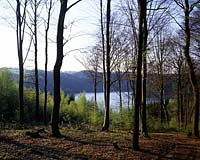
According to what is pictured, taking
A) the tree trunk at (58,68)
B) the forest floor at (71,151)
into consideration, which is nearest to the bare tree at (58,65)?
the tree trunk at (58,68)

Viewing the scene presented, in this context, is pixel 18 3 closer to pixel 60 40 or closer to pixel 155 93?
pixel 60 40

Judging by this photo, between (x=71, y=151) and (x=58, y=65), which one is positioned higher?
(x=58, y=65)

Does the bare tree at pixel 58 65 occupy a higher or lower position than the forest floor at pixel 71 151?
higher

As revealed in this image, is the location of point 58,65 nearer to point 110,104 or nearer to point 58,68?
point 58,68

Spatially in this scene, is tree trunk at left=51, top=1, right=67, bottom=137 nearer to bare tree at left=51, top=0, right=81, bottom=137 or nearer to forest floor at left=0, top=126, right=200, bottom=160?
bare tree at left=51, top=0, right=81, bottom=137

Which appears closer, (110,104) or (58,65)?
(58,65)

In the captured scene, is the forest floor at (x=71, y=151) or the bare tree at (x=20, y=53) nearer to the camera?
the forest floor at (x=71, y=151)

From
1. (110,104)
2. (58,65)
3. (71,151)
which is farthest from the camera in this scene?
(110,104)

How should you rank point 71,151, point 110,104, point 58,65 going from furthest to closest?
point 110,104, point 58,65, point 71,151

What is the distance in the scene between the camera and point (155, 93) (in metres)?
40.3

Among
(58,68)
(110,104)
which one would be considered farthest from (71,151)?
(110,104)

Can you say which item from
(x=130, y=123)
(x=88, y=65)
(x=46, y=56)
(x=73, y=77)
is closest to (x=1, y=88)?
(x=46, y=56)

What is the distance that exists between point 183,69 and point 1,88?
18.7 metres

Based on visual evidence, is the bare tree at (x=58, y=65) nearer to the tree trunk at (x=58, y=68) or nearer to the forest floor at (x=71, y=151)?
the tree trunk at (x=58, y=68)
